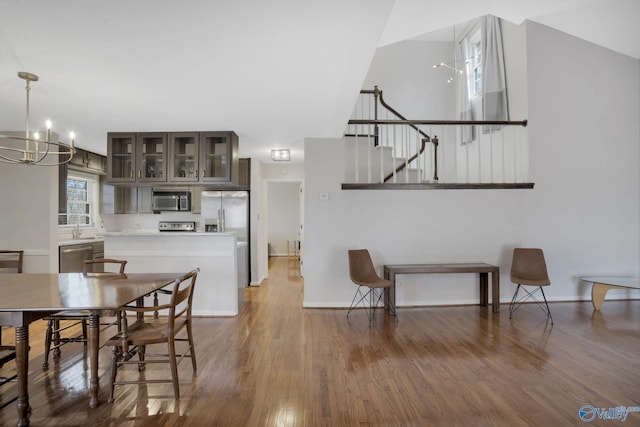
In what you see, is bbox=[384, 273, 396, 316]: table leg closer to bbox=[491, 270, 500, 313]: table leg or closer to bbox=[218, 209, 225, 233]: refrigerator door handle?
bbox=[491, 270, 500, 313]: table leg

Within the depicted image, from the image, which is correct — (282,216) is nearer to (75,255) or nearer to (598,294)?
(75,255)

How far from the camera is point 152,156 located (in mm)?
4617

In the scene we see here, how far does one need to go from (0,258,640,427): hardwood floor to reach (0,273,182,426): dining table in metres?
0.31

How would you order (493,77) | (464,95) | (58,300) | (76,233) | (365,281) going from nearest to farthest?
(58,300)
(365,281)
(493,77)
(76,233)
(464,95)

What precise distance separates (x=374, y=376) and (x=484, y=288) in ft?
9.08

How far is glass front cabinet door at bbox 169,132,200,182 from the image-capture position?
4516mm

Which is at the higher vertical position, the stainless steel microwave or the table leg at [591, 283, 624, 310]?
the stainless steel microwave

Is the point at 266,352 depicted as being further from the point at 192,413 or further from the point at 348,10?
the point at 348,10

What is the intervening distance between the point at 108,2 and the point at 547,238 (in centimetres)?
559

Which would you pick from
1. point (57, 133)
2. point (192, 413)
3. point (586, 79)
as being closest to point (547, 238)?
point (586, 79)

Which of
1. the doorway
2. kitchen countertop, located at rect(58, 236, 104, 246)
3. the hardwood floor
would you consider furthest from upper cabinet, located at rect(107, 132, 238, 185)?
the doorway

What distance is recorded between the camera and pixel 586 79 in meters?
4.98

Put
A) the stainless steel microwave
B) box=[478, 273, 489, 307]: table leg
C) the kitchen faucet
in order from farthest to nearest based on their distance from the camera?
the stainless steel microwave < the kitchen faucet < box=[478, 273, 489, 307]: table leg

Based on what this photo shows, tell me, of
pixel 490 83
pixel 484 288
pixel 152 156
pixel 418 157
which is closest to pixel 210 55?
pixel 152 156
